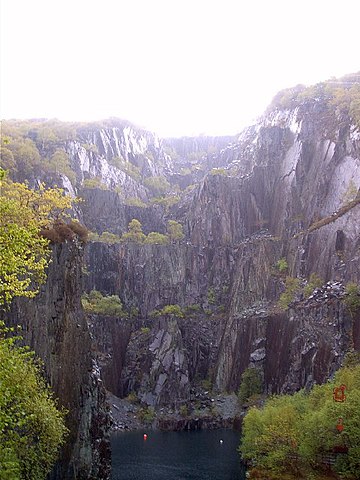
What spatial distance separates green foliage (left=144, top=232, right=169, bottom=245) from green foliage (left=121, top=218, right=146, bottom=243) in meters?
1.34

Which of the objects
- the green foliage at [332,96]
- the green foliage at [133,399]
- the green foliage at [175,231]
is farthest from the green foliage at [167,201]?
the green foliage at [133,399]

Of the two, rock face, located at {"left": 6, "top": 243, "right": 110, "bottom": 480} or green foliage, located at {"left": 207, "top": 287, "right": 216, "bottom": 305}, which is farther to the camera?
green foliage, located at {"left": 207, "top": 287, "right": 216, "bottom": 305}

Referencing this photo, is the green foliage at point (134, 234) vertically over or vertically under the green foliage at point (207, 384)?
over

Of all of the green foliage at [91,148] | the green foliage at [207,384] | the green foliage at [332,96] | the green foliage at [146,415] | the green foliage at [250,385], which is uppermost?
the green foliage at [332,96]

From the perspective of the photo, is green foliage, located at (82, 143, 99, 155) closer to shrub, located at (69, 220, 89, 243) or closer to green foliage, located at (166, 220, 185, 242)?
green foliage, located at (166, 220, 185, 242)

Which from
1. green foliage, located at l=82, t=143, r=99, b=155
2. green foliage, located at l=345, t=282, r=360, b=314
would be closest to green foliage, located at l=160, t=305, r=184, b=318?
green foliage, located at l=345, t=282, r=360, b=314

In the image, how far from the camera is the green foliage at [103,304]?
94.9 m

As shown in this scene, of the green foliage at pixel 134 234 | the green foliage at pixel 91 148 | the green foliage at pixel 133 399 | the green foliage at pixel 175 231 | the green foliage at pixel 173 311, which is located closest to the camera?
the green foliage at pixel 133 399

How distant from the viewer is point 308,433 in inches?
1582

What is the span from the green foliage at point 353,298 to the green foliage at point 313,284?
11.1 meters

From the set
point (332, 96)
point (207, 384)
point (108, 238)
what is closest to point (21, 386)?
point (207, 384)

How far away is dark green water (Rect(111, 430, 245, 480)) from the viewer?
48156 millimetres

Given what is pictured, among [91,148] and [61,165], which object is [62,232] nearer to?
[61,165]

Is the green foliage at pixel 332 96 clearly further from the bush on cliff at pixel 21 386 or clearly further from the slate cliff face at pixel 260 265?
the bush on cliff at pixel 21 386
